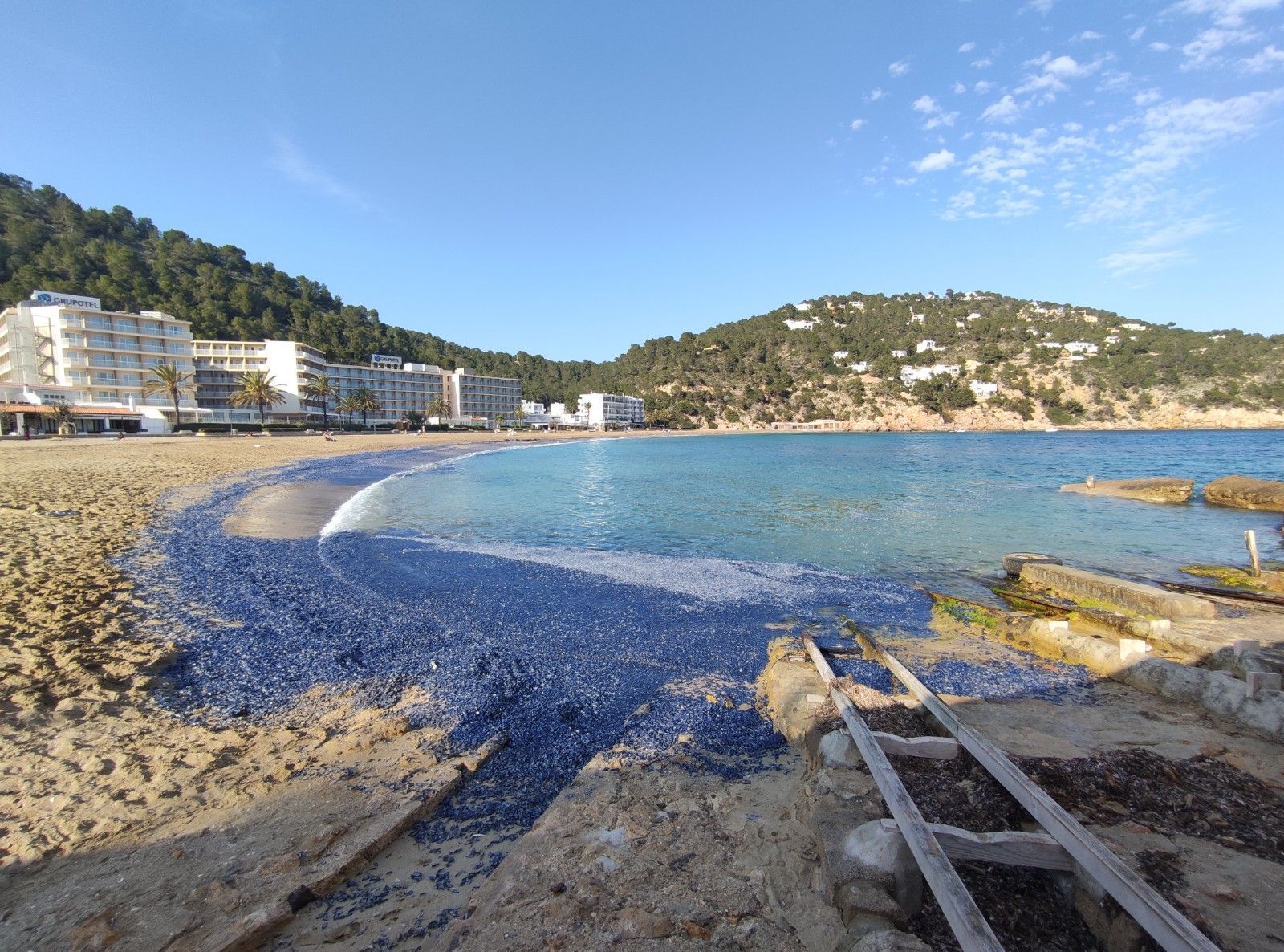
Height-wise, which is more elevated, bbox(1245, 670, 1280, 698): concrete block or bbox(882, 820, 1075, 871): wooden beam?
bbox(882, 820, 1075, 871): wooden beam

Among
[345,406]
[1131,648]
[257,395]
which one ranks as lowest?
[1131,648]

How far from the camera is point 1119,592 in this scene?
1155 cm

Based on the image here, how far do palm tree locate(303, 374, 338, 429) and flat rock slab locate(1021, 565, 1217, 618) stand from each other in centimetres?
10273

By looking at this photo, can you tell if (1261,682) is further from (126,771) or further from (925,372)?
(925,372)

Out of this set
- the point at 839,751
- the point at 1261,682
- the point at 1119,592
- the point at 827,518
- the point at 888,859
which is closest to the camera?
the point at 888,859

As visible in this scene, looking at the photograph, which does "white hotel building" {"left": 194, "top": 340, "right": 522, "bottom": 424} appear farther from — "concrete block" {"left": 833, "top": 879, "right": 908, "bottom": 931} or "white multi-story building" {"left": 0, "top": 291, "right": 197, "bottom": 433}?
"concrete block" {"left": 833, "top": 879, "right": 908, "bottom": 931}

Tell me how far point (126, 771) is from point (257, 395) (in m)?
91.5

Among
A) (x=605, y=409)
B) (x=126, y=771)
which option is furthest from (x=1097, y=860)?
(x=605, y=409)

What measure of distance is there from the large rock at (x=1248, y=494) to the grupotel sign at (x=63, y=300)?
115278 millimetres

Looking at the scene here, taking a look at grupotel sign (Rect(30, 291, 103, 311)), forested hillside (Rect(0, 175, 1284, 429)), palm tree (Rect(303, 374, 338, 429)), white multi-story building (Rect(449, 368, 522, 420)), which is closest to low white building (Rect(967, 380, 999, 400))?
forested hillside (Rect(0, 175, 1284, 429))

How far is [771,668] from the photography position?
8.18 meters

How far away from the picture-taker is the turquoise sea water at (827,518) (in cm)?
1678

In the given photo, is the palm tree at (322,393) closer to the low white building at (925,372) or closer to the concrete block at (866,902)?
the concrete block at (866,902)

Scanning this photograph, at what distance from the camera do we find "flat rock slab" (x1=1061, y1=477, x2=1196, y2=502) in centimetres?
2794
